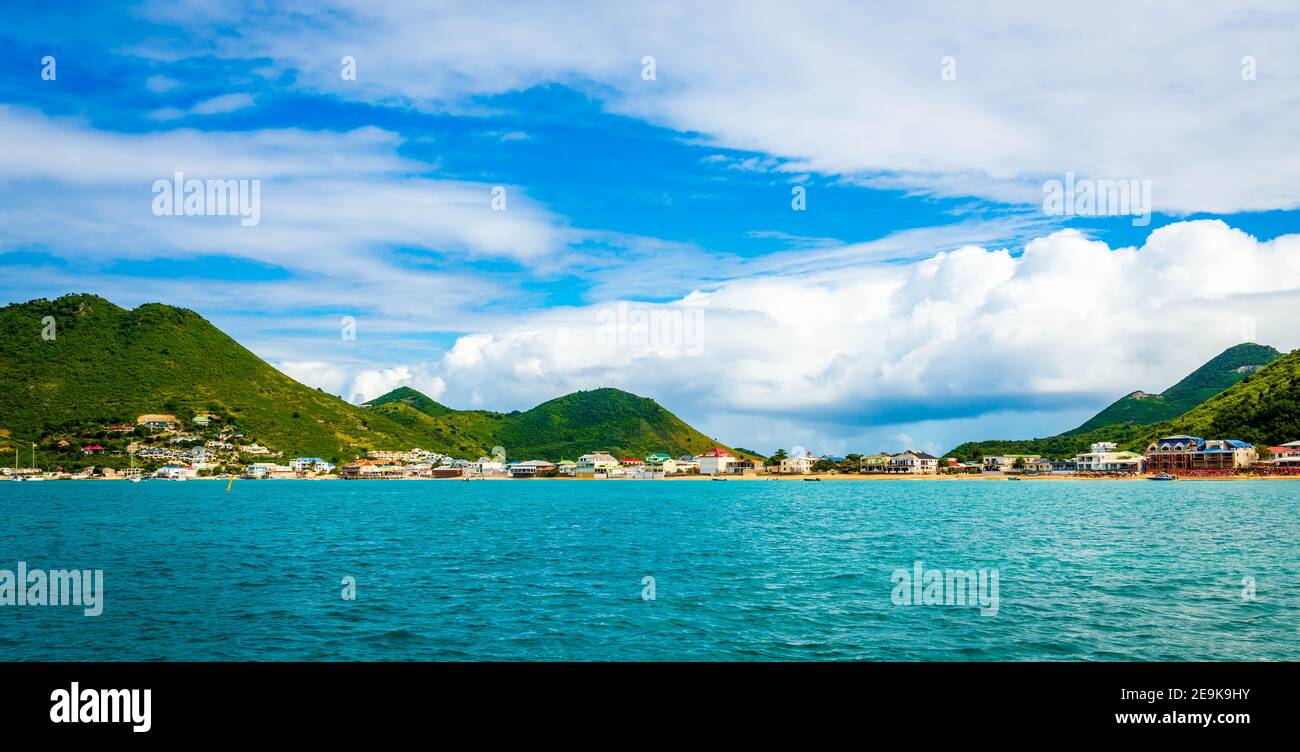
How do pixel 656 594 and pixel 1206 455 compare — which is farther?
pixel 1206 455

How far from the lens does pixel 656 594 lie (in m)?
33.3

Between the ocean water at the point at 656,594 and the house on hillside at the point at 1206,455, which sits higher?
the ocean water at the point at 656,594

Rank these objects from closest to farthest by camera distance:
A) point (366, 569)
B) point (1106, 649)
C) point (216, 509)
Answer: point (1106, 649), point (366, 569), point (216, 509)

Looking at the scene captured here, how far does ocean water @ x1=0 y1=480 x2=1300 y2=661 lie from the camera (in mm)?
23672

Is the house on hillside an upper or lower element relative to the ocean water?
lower

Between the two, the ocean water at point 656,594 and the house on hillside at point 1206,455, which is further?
the house on hillside at point 1206,455

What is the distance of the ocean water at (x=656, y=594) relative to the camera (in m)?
23.7

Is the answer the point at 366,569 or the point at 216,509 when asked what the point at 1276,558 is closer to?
the point at 366,569

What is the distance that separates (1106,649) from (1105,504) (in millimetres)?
97955

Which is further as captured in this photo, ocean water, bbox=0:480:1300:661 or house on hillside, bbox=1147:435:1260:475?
house on hillside, bbox=1147:435:1260:475

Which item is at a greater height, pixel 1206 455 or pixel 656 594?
pixel 656 594
